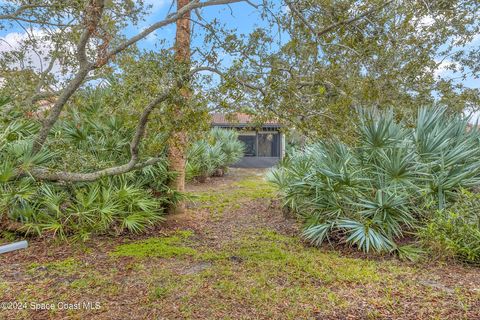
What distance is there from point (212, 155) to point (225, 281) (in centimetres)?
938

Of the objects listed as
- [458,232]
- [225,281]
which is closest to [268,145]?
[458,232]

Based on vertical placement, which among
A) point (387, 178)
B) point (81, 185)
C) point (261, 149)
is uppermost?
point (261, 149)

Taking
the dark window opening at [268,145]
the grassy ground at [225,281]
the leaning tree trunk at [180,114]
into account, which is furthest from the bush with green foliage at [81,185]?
the dark window opening at [268,145]

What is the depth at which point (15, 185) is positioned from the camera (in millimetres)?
5090

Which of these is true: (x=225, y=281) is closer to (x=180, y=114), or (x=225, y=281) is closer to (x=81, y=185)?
(x=180, y=114)

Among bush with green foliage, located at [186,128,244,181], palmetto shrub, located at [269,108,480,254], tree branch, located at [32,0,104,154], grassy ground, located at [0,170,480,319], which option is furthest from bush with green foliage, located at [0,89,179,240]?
bush with green foliage, located at [186,128,244,181]

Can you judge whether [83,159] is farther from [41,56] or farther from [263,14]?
[263,14]

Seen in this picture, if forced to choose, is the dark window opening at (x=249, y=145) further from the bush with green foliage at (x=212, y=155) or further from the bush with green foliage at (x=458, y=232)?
the bush with green foliage at (x=458, y=232)

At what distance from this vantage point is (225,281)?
12.1 ft

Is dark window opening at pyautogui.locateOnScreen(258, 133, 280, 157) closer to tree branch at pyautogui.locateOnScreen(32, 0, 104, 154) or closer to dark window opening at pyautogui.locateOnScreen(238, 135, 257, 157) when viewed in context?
dark window opening at pyautogui.locateOnScreen(238, 135, 257, 157)

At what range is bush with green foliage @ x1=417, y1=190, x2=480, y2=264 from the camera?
4.11 m

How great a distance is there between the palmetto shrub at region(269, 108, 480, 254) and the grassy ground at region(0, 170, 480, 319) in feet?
1.48

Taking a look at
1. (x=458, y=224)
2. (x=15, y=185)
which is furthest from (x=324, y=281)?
(x=15, y=185)

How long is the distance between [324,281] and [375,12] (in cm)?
349
